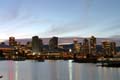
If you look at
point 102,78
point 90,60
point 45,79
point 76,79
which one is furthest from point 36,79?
point 90,60

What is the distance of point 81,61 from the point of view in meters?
197

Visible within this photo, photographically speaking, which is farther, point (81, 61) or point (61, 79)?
point (81, 61)

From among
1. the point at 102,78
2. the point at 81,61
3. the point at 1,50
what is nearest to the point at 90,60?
the point at 81,61

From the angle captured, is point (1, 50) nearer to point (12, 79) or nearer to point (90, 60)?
point (90, 60)

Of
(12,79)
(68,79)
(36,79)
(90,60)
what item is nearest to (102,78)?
(68,79)

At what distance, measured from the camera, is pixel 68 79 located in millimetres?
Result: 75188

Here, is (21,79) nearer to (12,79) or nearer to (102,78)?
(12,79)

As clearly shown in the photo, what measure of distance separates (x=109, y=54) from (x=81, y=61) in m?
14.3

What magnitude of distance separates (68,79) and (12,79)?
34.5 ft

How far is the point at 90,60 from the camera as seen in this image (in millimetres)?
193000

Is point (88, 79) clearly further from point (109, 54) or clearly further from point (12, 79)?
point (109, 54)

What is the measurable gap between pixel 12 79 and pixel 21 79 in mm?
2641

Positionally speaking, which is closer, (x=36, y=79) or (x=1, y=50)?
(x=36, y=79)

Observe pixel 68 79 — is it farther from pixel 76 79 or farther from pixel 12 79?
pixel 12 79
